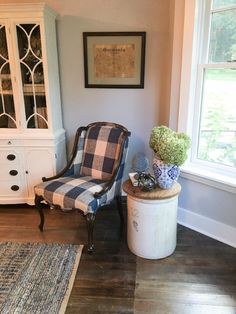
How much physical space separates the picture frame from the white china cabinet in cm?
36

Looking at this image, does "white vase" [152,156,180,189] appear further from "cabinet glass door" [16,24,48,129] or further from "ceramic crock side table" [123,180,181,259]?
"cabinet glass door" [16,24,48,129]

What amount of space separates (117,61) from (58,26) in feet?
2.33

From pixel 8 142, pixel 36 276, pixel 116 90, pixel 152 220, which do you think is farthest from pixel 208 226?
pixel 8 142

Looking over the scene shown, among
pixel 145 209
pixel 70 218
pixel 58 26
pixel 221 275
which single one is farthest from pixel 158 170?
pixel 58 26

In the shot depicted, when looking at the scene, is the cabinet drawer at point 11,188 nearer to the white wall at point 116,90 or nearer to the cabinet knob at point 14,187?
the cabinet knob at point 14,187

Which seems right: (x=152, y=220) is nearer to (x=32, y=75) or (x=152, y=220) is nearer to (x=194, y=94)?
(x=194, y=94)

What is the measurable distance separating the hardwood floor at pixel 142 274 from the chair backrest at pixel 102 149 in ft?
1.77

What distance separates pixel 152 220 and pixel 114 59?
169 centimetres

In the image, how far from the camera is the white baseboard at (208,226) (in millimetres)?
2298

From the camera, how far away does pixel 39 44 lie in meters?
2.53

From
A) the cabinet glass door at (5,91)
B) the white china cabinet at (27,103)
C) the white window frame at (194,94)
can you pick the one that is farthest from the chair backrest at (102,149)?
the cabinet glass door at (5,91)

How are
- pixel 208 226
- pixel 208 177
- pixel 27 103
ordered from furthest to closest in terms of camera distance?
pixel 27 103 < pixel 208 226 < pixel 208 177

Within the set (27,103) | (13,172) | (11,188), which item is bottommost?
(11,188)

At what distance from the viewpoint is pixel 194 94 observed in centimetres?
237
